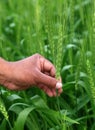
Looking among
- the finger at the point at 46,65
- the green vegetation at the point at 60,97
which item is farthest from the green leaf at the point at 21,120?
the finger at the point at 46,65

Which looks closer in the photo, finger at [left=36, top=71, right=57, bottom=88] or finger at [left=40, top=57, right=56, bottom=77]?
finger at [left=36, top=71, right=57, bottom=88]

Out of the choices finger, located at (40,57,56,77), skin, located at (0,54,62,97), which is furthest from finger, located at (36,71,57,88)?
finger, located at (40,57,56,77)

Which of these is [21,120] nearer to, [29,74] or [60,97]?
[29,74]

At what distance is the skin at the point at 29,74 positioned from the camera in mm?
1476

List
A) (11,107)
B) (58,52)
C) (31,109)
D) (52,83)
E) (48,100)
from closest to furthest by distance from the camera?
1. (58,52)
2. (52,83)
3. (31,109)
4. (11,107)
5. (48,100)

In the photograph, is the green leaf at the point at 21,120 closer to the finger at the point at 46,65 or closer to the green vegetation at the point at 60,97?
the green vegetation at the point at 60,97

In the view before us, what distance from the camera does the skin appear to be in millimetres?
1476

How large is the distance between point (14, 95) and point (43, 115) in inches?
7.0

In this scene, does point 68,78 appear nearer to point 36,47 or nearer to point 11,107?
point 36,47

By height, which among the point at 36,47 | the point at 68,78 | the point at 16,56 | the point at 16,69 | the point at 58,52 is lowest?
the point at 16,56

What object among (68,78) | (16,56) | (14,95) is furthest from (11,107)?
(16,56)

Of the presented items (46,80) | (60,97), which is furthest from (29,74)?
(60,97)

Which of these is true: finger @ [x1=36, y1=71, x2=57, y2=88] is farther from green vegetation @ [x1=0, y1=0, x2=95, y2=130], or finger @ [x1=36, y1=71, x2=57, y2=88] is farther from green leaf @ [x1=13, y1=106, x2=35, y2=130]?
green leaf @ [x1=13, y1=106, x2=35, y2=130]

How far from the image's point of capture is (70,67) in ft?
6.50
